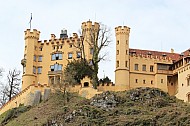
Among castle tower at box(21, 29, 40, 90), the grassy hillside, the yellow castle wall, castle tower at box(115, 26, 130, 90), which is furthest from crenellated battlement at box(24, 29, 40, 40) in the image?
the yellow castle wall

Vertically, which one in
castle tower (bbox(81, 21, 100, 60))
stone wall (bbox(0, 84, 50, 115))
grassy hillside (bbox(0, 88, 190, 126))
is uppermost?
castle tower (bbox(81, 21, 100, 60))

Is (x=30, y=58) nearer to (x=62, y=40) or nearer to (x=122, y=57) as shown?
(x=62, y=40)

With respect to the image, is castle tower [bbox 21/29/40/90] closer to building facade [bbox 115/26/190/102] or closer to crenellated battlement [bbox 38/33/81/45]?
crenellated battlement [bbox 38/33/81/45]

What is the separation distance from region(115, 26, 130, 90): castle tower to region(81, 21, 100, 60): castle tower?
13.9ft

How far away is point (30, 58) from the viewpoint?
9238 centimetres

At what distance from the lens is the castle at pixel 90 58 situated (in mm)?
82188

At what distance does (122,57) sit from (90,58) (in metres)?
6.23

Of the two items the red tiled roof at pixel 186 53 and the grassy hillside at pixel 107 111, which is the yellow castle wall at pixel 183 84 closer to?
the red tiled roof at pixel 186 53

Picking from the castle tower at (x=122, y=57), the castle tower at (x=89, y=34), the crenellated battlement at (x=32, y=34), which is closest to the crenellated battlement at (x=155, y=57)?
the castle tower at (x=122, y=57)

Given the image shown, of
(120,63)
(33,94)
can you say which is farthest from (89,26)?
(33,94)

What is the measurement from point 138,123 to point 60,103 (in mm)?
17620

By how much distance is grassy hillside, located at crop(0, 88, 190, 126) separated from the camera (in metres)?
62.8

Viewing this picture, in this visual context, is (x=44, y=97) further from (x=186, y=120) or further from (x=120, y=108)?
(x=186, y=120)

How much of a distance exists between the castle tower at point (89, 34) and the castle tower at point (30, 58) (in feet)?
29.0
